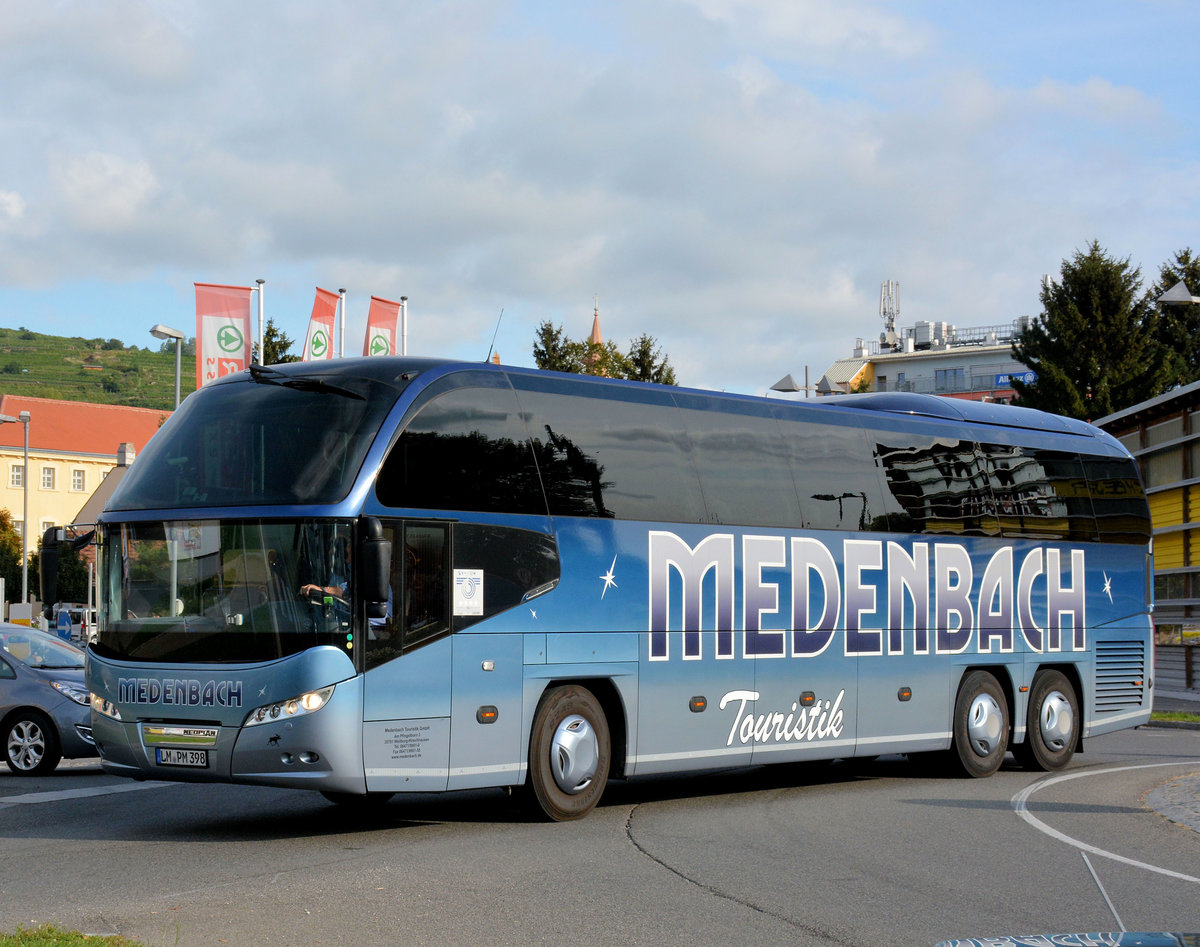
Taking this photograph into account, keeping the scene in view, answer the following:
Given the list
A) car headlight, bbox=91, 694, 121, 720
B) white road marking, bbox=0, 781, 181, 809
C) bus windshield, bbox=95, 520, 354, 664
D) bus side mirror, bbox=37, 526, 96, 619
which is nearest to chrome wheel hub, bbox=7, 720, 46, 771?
white road marking, bbox=0, 781, 181, 809

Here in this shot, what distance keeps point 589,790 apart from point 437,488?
9.44ft

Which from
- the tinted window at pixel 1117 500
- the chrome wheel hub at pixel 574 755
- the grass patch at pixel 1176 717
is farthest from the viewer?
the grass patch at pixel 1176 717

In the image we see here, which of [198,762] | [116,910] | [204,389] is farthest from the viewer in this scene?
[204,389]

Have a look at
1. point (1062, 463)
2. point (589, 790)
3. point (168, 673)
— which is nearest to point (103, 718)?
point (168, 673)

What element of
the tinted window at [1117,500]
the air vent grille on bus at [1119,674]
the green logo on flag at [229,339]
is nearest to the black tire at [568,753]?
the air vent grille on bus at [1119,674]

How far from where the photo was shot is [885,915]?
8.12 m

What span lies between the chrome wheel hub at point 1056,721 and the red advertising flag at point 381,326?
2075 centimetres

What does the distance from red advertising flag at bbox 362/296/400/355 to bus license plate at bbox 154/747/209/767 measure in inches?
943

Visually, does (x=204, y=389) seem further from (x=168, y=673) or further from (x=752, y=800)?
(x=752, y=800)

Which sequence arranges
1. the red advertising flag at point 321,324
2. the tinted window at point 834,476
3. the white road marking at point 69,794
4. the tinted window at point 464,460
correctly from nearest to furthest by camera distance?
the tinted window at point 464,460 < the white road marking at point 69,794 < the tinted window at point 834,476 < the red advertising flag at point 321,324

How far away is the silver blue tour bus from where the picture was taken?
10.6 meters

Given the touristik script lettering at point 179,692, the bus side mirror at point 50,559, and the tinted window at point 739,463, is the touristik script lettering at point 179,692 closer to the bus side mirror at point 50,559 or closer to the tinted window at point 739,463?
the bus side mirror at point 50,559

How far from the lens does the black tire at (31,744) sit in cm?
1611

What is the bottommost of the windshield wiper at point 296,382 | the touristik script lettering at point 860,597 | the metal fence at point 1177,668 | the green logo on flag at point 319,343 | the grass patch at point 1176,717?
the grass patch at point 1176,717
